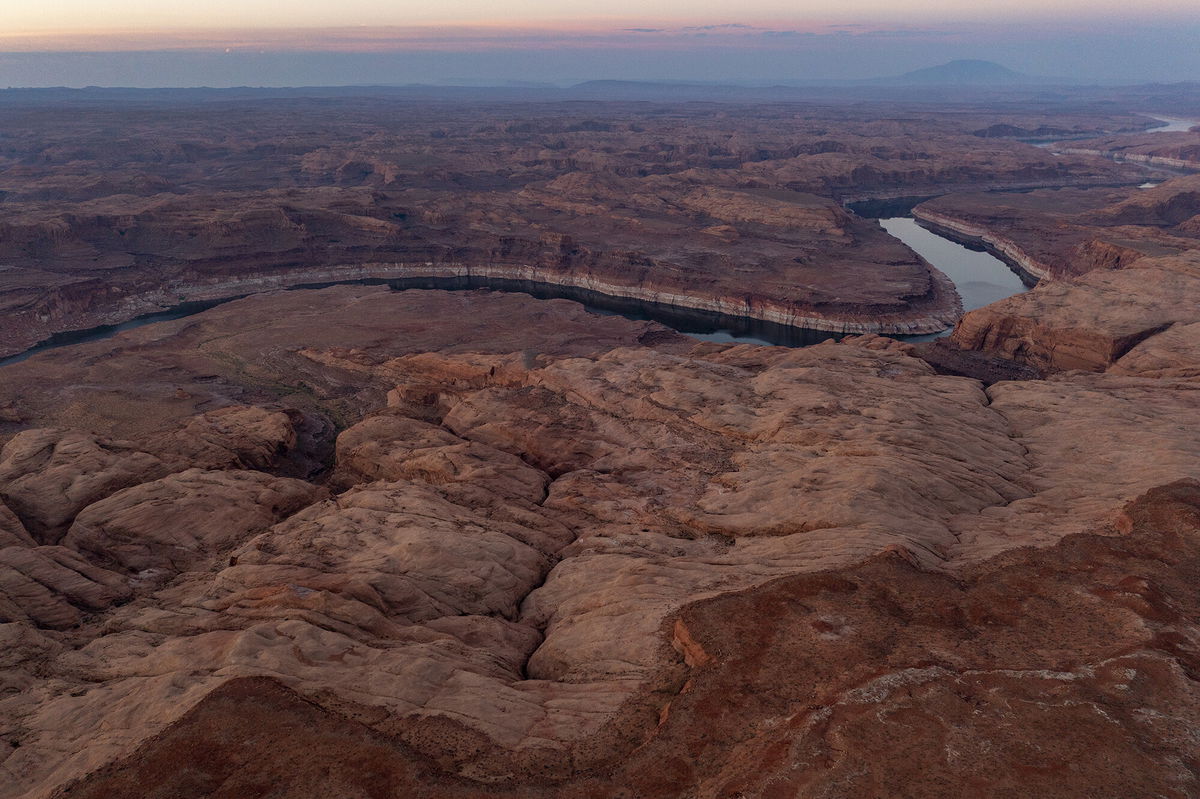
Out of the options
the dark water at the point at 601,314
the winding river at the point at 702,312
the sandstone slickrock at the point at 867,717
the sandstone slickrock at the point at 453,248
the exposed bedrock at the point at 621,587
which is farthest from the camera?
the sandstone slickrock at the point at 453,248

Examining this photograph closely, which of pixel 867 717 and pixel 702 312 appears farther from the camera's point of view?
pixel 702 312

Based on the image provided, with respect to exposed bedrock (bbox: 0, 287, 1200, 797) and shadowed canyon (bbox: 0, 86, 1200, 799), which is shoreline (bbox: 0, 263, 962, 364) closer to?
shadowed canyon (bbox: 0, 86, 1200, 799)

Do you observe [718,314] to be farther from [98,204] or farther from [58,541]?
[98,204]

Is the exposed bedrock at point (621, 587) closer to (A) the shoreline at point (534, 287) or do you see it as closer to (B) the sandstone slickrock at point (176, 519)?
(B) the sandstone slickrock at point (176, 519)

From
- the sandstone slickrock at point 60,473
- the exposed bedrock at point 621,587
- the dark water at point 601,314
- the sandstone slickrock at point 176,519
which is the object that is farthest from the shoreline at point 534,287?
the sandstone slickrock at point 176,519

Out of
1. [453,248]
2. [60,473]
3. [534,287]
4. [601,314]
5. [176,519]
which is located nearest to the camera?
[176,519]

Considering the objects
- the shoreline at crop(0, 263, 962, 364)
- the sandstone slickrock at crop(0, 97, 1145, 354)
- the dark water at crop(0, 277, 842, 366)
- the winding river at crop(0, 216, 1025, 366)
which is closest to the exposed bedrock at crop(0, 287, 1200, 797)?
the dark water at crop(0, 277, 842, 366)

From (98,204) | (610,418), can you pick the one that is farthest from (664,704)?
(98,204)

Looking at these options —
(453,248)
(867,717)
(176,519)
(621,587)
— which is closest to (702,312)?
(453,248)

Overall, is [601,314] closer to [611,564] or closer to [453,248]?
[453,248]
